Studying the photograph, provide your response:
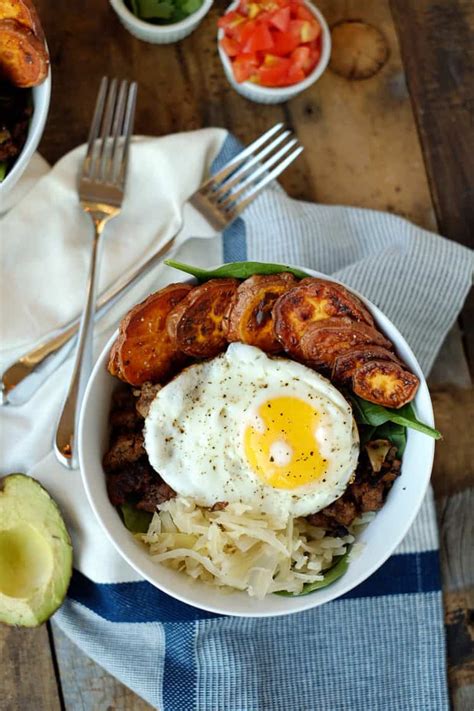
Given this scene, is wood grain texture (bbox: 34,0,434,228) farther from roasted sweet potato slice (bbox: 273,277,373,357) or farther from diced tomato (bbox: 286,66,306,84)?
roasted sweet potato slice (bbox: 273,277,373,357)

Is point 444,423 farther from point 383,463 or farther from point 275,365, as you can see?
point 275,365

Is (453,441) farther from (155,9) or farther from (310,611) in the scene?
(155,9)

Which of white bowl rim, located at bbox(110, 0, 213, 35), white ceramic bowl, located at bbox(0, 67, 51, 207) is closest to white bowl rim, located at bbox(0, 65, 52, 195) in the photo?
white ceramic bowl, located at bbox(0, 67, 51, 207)

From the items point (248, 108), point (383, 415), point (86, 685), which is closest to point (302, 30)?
point (248, 108)

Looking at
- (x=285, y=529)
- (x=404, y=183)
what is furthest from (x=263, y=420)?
(x=404, y=183)

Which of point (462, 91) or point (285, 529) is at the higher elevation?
point (462, 91)

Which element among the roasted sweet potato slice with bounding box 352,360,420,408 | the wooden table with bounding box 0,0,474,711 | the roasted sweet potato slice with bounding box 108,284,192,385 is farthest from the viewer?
the wooden table with bounding box 0,0,474,711

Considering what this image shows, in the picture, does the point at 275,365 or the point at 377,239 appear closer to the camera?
the point at 275,365

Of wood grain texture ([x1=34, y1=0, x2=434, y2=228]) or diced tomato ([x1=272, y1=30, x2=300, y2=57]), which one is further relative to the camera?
wood grain texture ([x1=34, y1=0, x2=434, y2=228])

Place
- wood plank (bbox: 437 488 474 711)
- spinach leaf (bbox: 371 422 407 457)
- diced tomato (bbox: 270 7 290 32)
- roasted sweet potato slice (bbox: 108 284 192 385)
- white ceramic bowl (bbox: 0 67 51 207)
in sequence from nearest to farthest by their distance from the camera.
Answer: roasted sweet potato slice (bbox: 108 284 192 385)
spinach leaf (bbox: 371 422 407 457)
white ceramic bowl (bbox: 0 67 51 207)
wood plank (bbox: 437 488 474 711)
diced tomato (bbox: 270 7 290 32)
